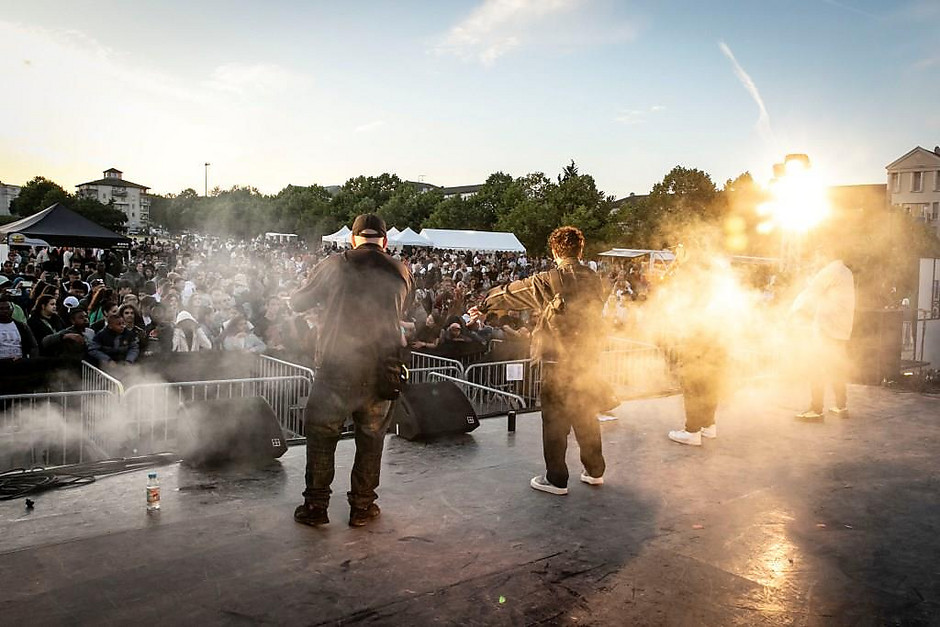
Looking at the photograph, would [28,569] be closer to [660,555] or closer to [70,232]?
[660,555]

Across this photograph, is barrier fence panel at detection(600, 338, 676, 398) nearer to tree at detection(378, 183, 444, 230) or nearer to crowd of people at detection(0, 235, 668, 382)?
crowd of people at detection(0, 235, 668, 382)

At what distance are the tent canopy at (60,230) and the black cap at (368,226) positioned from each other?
16591mm

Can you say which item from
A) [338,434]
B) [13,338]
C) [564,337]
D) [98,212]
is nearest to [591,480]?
[564,337]

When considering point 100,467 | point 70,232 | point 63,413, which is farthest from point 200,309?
point 70,232

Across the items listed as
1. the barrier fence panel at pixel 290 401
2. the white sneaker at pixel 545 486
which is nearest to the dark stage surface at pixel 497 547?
the white sneaker at pixel 545 486

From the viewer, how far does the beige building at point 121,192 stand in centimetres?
17975

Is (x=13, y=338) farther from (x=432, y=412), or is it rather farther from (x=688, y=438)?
(x=688, y=438)

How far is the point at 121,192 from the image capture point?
604ft

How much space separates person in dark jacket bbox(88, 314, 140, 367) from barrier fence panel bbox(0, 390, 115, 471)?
5.03 feet

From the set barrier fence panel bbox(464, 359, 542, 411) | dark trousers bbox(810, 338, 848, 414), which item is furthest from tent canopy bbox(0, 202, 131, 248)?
dark trousers bbox(810, 338, 848, 414)

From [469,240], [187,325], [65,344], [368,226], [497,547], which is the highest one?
[469,240]

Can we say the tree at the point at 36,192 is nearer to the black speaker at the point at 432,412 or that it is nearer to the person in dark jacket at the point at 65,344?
the person in dark jacket at the point at 65,344

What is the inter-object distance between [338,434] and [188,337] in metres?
6.65

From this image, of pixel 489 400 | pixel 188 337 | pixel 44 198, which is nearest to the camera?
pixel 489 400
